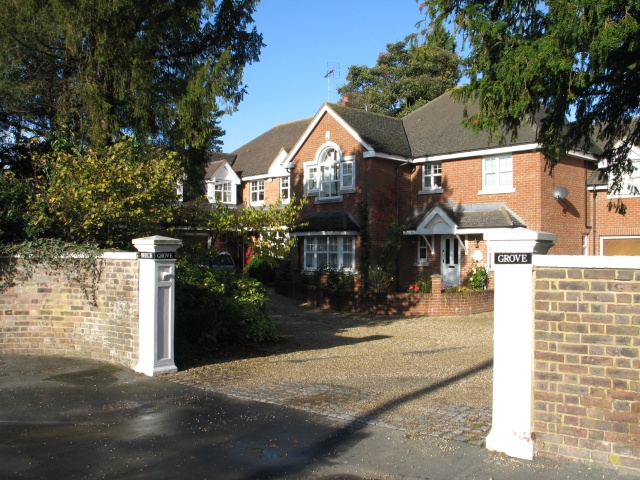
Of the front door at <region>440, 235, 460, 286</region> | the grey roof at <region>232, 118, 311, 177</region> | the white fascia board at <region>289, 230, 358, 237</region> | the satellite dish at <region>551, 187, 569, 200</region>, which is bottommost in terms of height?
the front door at <region>440, 235, 460, 286</region>

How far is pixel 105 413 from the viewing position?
23.5 feet

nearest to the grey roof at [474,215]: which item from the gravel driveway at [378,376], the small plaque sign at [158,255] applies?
the gravel driveway at [378,376]

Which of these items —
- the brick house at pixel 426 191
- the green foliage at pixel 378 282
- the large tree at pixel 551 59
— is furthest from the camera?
the brick house at pixel 426 191

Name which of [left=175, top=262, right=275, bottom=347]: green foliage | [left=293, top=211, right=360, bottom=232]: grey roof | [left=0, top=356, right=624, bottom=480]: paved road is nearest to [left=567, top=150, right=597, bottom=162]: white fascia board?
[left=293, top=211, right=360, bottom=232]: grey roof

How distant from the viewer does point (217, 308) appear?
11102 mm

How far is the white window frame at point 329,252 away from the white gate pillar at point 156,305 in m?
14.1

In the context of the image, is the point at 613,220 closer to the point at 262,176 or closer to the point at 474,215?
the point at 474,215

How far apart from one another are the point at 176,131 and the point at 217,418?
825 cm

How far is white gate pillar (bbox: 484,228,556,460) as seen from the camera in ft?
18.6

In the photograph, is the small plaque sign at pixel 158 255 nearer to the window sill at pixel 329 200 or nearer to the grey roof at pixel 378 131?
the grey roof at pixel 378 131

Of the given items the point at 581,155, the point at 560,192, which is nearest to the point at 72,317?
the point at 560,192

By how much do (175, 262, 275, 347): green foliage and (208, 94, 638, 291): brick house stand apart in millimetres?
10054

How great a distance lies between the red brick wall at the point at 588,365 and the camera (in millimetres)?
5188

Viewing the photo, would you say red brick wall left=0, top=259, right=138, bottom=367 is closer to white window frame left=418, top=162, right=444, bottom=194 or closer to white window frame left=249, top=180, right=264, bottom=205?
white window frame left=418, top=162, right=444, bottom=194
